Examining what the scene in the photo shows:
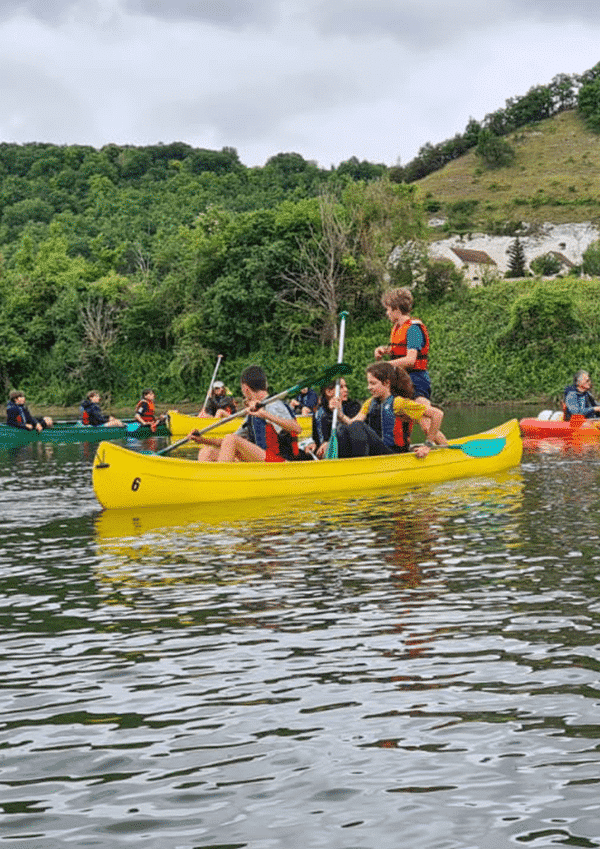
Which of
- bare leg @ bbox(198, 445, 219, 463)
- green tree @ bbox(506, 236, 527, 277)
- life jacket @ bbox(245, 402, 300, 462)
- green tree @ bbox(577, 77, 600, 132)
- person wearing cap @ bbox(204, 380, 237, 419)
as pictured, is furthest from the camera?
green tree @ bbox(577, 77, 600, 132)

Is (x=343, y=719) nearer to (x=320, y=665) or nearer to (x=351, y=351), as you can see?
(x=320, y=665)

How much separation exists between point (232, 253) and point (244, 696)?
5534 cm

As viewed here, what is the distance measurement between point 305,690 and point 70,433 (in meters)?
23.3

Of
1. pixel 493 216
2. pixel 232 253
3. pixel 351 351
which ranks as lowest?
pixel 351 351

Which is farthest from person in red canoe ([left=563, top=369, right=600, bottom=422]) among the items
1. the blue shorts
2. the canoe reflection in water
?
the blue shorts

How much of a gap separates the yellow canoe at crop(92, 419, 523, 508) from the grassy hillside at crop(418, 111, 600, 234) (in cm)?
9742

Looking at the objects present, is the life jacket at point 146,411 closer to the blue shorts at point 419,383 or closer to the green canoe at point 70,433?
the green canoe at point 70,433

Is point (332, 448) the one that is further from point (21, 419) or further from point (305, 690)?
point (21, 419)

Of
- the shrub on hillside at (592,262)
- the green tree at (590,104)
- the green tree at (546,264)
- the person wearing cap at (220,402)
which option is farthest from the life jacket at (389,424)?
the green tree at (590,104)

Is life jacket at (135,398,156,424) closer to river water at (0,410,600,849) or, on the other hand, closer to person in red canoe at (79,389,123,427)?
person in red canoe at (79,389,123,427)

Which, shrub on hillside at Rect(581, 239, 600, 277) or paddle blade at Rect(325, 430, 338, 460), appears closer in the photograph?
paddle blade at Rect(325, 430, 338, 460)

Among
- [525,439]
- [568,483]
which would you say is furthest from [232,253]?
[568,483]

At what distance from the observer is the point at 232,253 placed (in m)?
60.7

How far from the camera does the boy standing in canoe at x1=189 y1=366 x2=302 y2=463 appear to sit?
14234mm
